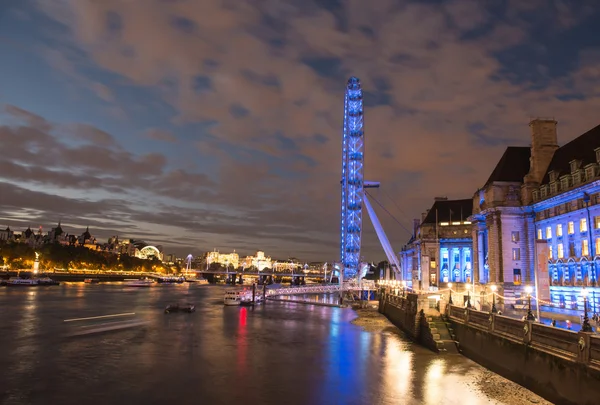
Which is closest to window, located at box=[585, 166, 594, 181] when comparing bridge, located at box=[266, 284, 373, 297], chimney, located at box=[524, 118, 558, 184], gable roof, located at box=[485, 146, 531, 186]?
chimney, located at box=[524, 118, 558, 184]

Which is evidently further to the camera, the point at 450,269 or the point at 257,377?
the point at 450,269

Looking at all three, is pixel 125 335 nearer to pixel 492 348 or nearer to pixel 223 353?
pixel 223 353

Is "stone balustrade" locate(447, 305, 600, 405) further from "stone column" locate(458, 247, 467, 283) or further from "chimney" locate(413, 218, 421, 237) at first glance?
"chimney" locate(413, 218, 421, 237)

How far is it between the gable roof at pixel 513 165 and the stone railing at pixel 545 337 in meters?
47.8

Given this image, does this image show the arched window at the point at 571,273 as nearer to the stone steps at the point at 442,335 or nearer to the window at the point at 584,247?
the window at the point at 584,247

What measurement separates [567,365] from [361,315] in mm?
60720

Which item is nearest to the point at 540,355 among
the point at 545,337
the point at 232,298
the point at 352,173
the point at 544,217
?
the point at 545,337

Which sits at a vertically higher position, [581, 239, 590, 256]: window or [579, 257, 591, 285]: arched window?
[581, 239, 590, 256]: window

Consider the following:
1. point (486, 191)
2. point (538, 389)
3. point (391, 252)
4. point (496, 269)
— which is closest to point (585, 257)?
point (496, 269)

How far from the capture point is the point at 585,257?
58.6 metres

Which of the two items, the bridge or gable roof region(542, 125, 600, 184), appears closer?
gable roof region(542, 125, 600, 184)

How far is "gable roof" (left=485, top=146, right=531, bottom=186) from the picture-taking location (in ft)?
256

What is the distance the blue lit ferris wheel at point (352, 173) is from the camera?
483ft

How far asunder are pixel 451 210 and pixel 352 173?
3226 cm
